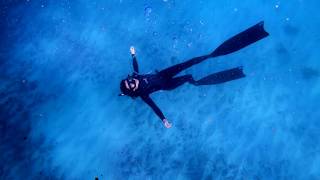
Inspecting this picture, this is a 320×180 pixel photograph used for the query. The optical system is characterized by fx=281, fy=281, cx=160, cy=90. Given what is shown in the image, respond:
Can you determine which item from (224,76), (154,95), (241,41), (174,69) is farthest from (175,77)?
(241,41)

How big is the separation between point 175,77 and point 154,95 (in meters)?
0.79

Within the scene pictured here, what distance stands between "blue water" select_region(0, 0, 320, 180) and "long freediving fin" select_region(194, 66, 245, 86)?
16cm

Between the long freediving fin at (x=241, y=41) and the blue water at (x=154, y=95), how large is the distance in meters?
0.50

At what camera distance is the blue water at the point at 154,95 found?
6652 millimetres

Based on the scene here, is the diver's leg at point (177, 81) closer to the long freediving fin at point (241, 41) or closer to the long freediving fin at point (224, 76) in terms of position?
the long freediving fin at point (224, 76)

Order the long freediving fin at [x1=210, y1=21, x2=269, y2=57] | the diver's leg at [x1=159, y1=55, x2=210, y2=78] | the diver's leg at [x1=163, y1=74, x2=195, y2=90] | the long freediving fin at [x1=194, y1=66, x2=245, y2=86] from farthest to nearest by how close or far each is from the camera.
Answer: the long freediving fin at [x1=194, y1=66, x2=245, y2=86], the long freediving fin at [x1=210, y1=21, x2=269, y2=57], the diver's leg at [x1=163, y1=74, x2=195, y2=90], the diver's leg at [x1=159, y1=55, x2=210, y2=78]

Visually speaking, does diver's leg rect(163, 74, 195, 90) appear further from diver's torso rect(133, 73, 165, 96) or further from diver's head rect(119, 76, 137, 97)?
diver's head rect(119, 76, 137, 97)

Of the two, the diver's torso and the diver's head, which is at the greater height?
the diver's torso

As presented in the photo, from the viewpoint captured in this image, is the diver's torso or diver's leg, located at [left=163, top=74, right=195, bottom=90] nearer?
the diver's torso

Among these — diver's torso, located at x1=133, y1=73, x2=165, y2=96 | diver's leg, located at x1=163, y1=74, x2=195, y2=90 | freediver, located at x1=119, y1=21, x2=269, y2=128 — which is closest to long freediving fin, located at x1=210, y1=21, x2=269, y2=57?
freediver, located at x1=119, y1=21, x2=269, y2=128

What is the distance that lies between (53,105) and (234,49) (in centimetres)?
477

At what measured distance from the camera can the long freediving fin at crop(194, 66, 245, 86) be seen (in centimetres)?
711

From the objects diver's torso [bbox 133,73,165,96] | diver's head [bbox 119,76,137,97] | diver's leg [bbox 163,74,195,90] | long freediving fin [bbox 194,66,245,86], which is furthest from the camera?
long freediving fin [bbox 194,66,245,86]

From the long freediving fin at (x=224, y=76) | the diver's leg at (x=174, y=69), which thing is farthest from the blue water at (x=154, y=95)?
the diver's leg at (x=174, y=69)
